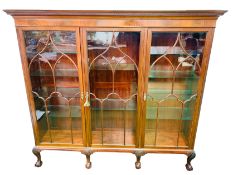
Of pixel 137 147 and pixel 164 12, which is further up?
pixel 164 12

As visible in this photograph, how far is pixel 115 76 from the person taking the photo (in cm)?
162

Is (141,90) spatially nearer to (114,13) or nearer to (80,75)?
(80,75)

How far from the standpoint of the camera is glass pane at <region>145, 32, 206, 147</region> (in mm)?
1384

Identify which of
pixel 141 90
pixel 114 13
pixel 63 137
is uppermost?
pixel 114 13

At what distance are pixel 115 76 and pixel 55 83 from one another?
53 centimetres

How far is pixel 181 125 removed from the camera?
5.53 feet

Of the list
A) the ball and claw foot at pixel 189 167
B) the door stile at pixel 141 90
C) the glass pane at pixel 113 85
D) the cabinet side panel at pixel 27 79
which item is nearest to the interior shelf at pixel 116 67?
the glass pane at pixel 113 85

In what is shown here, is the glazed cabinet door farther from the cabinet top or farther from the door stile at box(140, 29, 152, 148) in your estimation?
the door stile at box(140, 29, 152, 148)

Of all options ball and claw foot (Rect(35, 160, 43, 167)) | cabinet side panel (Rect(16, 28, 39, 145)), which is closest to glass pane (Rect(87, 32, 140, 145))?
cabinet side panel (Rect(16, 28, 39, 145))

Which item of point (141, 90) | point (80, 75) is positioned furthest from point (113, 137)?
point (80, 75)

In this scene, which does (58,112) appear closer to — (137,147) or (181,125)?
(137,147)
